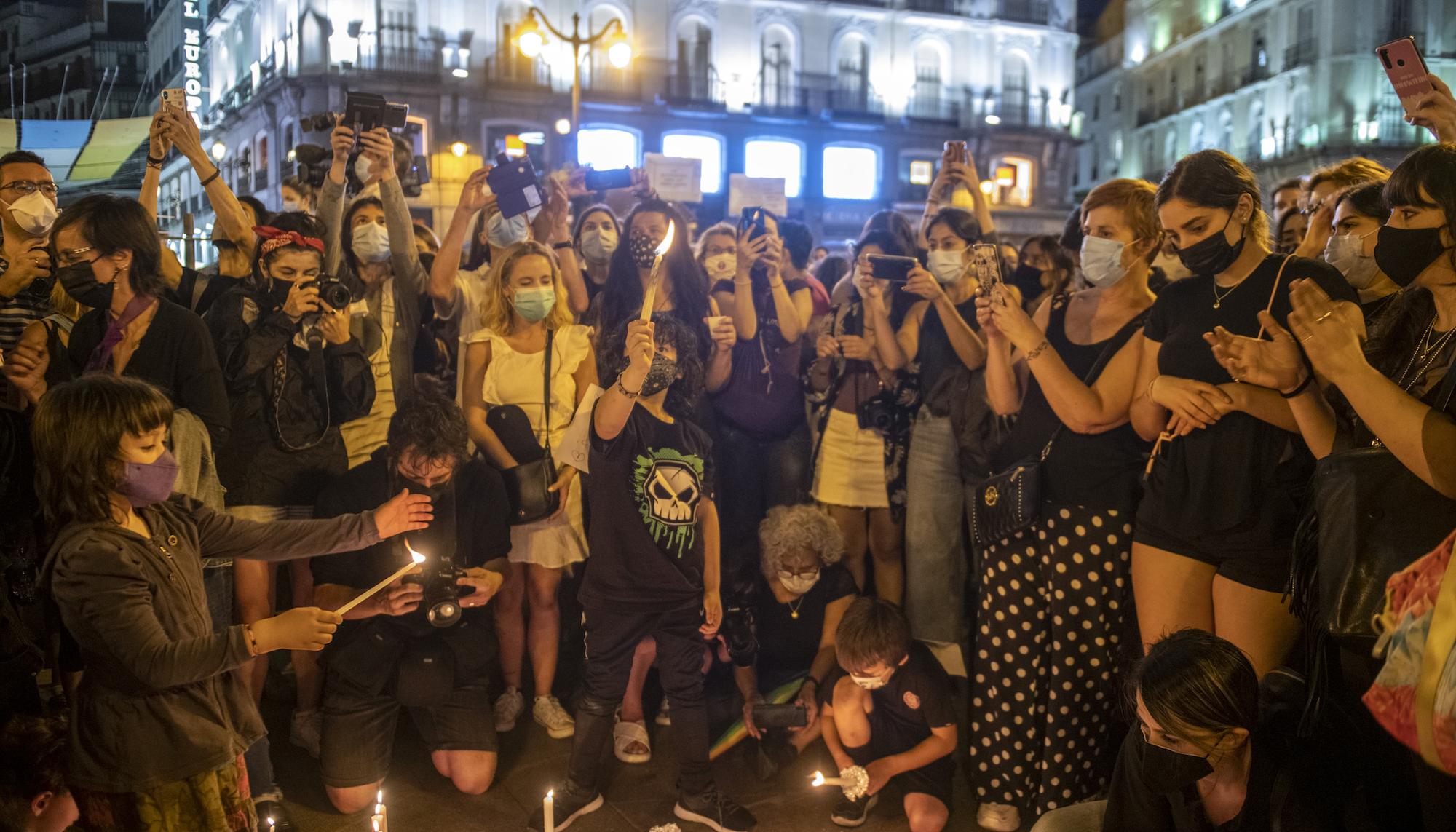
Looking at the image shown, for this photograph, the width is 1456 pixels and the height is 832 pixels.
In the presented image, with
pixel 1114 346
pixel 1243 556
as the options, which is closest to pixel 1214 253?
pixel 1114 346

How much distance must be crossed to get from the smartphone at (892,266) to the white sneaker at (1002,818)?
2.19 meters

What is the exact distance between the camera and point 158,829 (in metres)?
2.67

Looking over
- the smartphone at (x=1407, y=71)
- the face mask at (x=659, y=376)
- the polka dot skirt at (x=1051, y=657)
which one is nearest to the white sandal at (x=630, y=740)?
the polka dot skirt at (x=1051, y=657)

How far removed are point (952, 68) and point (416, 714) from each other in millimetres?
33548

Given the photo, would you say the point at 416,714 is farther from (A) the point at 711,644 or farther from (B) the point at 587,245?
(B) the point at 587,245

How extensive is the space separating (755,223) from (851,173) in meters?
29.0

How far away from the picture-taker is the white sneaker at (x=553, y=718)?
179 inches

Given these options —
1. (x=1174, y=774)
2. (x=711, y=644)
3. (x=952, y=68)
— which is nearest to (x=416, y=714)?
(x=711, y=644)

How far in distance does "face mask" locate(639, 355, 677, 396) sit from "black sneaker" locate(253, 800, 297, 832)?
6.46 feet

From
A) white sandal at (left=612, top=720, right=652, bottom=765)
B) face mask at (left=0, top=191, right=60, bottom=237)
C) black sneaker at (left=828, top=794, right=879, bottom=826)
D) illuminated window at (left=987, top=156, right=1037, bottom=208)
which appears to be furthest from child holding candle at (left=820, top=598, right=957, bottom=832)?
illuminated window at (left=987, top=156, right=1037, bottom=208)

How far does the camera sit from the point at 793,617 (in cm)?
466

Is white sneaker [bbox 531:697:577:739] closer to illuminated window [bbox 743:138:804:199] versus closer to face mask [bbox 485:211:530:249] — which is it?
face mask [bbox 485:211:530:249]

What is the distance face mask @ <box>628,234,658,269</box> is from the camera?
484cm

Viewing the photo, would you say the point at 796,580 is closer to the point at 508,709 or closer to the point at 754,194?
the point at 508,709
